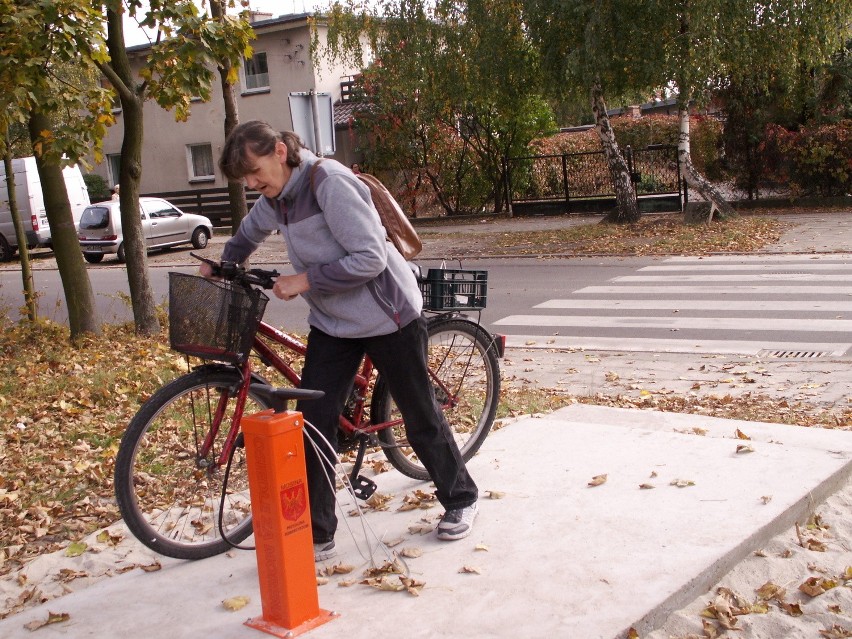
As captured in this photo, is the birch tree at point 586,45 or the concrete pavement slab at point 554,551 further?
the birch tree at point 586,45

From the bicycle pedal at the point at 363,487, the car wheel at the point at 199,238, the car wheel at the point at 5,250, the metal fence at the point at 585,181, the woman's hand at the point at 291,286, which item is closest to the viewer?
the woman's hand at the point at 291,286

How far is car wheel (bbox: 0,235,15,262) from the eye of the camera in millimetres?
27344

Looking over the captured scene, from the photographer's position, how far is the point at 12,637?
3.68m

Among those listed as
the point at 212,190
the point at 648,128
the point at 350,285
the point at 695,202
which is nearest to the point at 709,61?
the point at 695,202

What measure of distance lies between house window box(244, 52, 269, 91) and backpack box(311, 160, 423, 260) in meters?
30.3

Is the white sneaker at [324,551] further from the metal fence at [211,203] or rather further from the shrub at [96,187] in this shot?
the shrub at [96,187]

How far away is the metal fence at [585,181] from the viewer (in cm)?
2366

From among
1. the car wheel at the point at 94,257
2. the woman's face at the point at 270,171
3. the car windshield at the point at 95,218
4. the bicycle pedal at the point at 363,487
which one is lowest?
the car wheel at the point at 94,257

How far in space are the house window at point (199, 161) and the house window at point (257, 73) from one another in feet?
10.1

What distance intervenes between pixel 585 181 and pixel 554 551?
74.4 feet

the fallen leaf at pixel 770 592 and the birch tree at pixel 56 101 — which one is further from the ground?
the birch tree at pixel 56 101

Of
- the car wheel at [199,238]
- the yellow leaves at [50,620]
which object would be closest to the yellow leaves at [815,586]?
the yellow leaves at [50,620]

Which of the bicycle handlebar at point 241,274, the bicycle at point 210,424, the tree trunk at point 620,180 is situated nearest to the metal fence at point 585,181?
the tree trunk at point 620,180

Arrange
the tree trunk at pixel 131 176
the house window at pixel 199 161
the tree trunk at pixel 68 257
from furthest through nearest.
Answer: the house window at pixel 199 161, the tree trunk at pixel 68 257, the tree trunk at pixel 131 176
